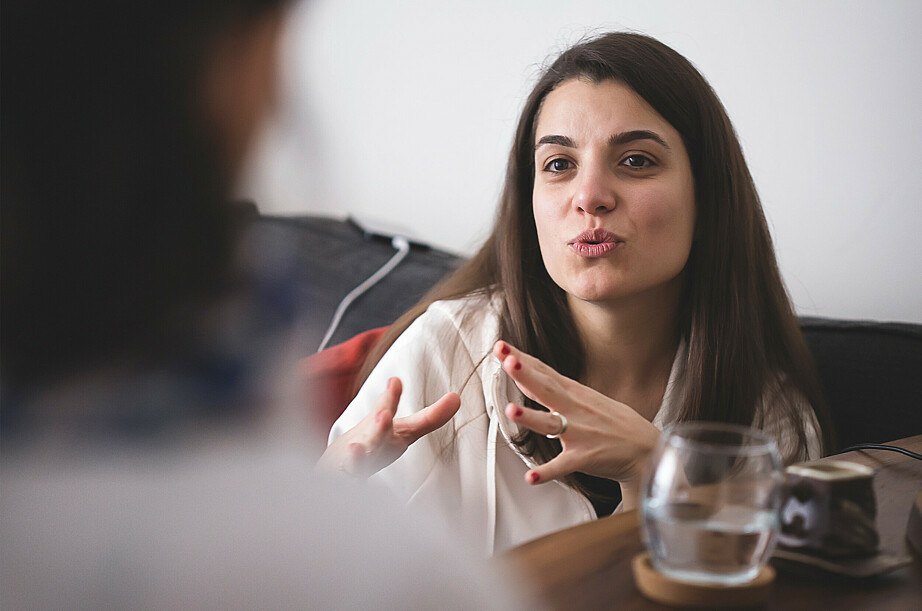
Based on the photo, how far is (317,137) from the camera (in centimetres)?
31

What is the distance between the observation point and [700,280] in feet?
4.45

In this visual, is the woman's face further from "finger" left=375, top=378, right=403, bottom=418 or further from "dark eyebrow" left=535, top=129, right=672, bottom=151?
"finger" left=375, top=378, right=403, bottom=418

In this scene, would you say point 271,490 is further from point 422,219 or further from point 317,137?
point 422,219

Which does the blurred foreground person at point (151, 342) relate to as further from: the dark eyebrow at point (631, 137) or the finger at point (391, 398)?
the dark eyebrow at point (631, 137)

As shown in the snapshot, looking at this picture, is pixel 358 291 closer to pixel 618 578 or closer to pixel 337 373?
→ pixel 337 373

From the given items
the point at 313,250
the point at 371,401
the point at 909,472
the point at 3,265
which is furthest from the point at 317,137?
Result: the point at 313,250

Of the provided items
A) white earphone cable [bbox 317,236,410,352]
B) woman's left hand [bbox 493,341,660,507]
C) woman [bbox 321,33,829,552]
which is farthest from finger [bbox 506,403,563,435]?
white earphone cable [bbox 317,236,410,352]

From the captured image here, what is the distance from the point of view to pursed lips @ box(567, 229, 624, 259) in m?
1.18

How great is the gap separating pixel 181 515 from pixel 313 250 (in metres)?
1.66

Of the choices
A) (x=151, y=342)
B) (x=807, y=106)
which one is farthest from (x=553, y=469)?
(x=807, y=106)

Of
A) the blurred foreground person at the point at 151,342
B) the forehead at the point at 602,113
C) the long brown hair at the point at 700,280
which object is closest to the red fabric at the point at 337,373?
the long brown hair at the point at 700,280

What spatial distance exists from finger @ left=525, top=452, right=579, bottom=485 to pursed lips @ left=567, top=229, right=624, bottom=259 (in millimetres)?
374

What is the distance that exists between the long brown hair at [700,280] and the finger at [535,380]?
32 cm

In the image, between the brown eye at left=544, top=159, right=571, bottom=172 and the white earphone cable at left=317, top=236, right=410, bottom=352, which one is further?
the white earphone cable at left=317, top=236, right=410, bottom=352
